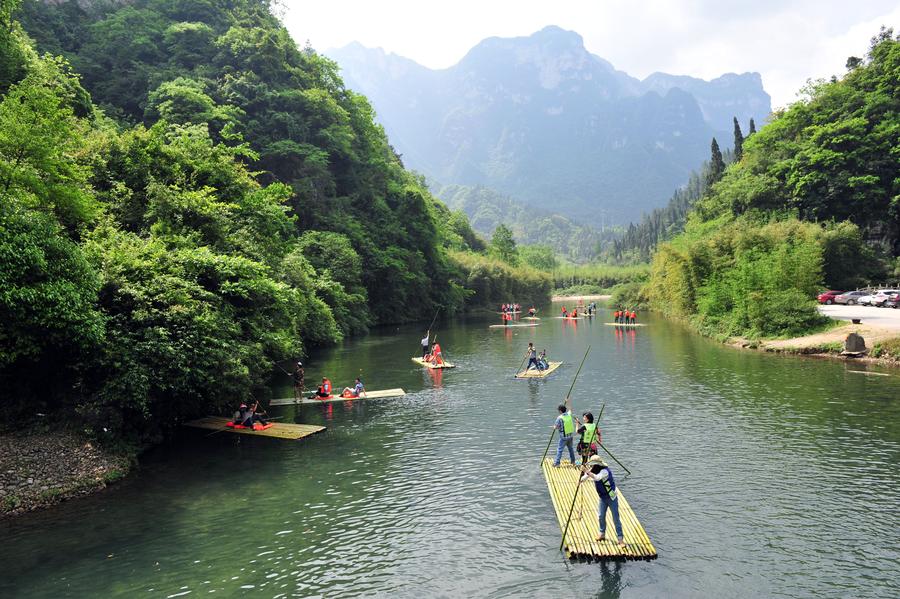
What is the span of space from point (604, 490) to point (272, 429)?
16427mm

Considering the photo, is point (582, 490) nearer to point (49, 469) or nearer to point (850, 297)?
point (49, 469)

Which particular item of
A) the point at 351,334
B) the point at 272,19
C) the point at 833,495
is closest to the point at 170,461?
the point at 833,495

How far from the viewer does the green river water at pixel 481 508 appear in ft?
41.0

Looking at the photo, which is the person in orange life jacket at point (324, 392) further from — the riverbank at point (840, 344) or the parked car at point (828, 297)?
the parked car at point (828, 297)

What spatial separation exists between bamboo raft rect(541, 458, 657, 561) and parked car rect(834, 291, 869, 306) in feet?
190

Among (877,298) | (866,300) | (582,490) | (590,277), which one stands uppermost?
(590,277)

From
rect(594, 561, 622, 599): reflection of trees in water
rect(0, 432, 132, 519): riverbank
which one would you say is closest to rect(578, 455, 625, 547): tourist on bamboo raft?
rect(594, 561, 622, 599): reflection of trees in water

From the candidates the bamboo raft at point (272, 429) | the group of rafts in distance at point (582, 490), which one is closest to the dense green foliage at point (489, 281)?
the bamboo raft at point (272, 429)

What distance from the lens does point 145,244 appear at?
82.4 feet

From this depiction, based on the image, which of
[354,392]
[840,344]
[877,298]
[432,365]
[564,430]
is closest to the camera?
[564,430]

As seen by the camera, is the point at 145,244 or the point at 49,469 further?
the point at 145,244

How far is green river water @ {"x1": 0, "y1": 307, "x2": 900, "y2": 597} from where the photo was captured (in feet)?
41.0

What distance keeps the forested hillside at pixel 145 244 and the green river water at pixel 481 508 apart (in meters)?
3.76

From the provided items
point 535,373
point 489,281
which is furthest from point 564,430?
point 489,281
